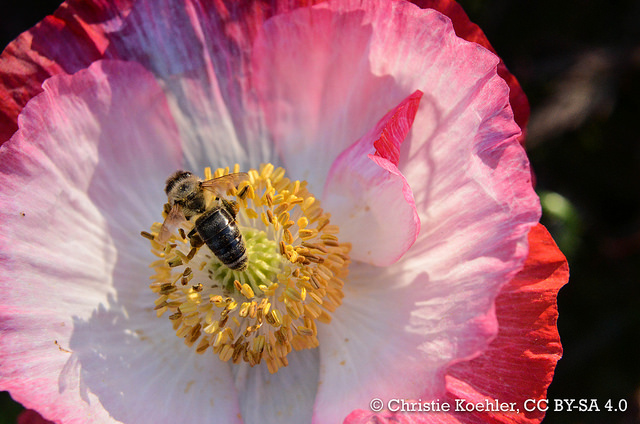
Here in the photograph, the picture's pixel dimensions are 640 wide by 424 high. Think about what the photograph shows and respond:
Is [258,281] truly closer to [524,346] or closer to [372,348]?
[372,348]

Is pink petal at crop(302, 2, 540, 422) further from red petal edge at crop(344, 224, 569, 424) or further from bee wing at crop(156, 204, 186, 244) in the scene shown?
bee wing at crop(156, 204, 186, 244)

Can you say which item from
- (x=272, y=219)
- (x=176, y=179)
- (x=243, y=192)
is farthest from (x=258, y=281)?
(x=176, y=179)

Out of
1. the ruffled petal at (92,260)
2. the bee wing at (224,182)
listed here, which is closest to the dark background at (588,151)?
the ruffled petal at (92,260)

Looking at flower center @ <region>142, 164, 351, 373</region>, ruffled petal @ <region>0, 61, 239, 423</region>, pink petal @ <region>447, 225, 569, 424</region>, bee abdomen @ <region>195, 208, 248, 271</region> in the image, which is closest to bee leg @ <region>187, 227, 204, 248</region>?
flower center @ <region>142, 164, 351, 373</region>

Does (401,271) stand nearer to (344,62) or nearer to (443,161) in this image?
(443,161)

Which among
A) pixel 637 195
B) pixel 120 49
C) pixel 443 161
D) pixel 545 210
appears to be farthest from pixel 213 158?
pixel 637 195

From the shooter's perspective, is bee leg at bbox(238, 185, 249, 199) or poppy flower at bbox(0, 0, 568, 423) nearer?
poppy flower at bbox(0, 0, 568, 423)
